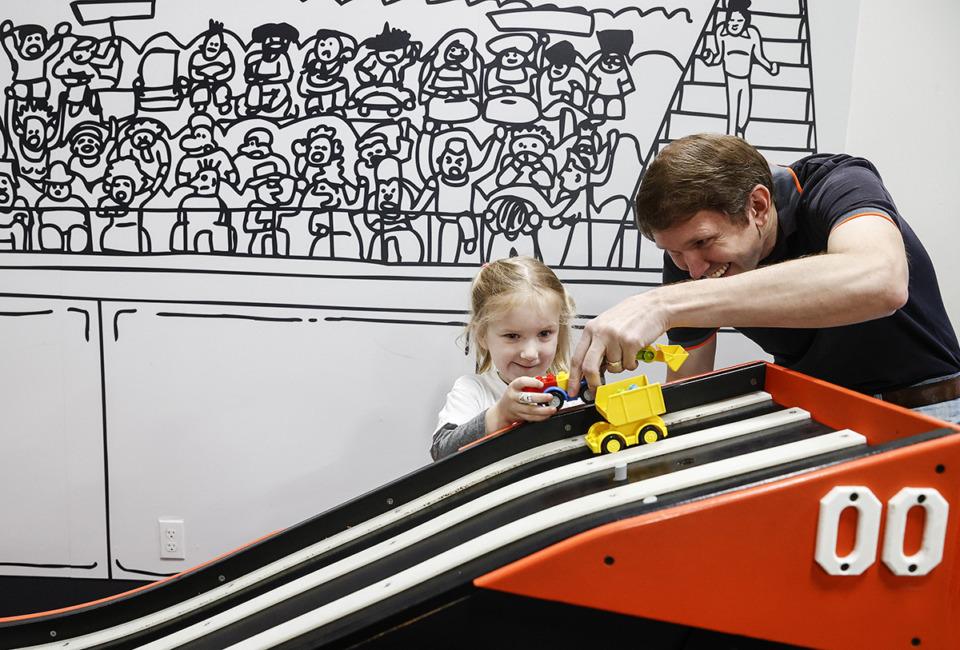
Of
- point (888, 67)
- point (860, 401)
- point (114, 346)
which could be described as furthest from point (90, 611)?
point (888, 67)

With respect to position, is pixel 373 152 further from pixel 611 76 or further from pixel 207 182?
pixel 611 76

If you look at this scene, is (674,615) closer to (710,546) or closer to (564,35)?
(710,546)

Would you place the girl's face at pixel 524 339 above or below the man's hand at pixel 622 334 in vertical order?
below

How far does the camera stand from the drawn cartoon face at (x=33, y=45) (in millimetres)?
1920

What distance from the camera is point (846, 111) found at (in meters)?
1.82

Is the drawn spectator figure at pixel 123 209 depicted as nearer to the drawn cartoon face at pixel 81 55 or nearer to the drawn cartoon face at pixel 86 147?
the drawn cartoon face at pixel 86 147

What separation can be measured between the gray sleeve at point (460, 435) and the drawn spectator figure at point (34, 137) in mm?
1613

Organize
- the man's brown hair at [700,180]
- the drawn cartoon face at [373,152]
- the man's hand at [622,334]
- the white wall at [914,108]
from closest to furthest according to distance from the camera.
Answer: the man's hand at [622,334] → the man's brown hair at [700,180] → the white wall at [914,108] → the drawn cartoon face at [373,152]

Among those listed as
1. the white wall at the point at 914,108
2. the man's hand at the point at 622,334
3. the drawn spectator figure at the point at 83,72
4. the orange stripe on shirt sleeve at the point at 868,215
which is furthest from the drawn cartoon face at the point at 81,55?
the white wall at the point at 914,108

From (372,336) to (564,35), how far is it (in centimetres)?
108

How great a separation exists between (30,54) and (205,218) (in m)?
0.75

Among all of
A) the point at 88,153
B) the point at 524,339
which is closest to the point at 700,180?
the point at 524,339

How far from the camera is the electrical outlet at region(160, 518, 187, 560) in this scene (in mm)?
2062

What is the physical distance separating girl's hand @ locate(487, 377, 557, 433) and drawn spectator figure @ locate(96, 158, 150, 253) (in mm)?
1426
